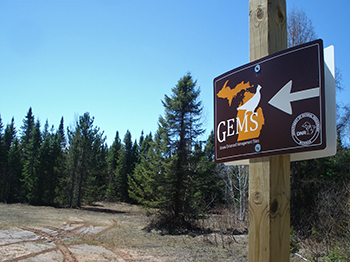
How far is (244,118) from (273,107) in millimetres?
201

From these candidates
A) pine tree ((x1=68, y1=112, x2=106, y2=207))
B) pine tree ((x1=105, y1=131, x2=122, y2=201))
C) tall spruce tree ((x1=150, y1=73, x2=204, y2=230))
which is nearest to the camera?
tall spruce tree ((x1=150, y1=73, x2=204, y2=230))

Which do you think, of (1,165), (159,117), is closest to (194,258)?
(159,117)

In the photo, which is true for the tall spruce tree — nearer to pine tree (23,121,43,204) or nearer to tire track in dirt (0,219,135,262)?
tire track in dirt (0,219,135,262)

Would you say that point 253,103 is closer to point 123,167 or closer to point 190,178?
point 190,178

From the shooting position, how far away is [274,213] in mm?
1496

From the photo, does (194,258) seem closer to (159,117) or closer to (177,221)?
(177,221)

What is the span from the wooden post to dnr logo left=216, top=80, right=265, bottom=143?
0.18m

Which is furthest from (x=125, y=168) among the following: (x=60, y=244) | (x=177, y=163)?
(x=60, y=244)

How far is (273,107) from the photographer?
60.5 inches

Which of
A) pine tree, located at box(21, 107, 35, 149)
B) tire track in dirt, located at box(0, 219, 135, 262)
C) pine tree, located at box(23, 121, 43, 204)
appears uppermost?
pine tree, located at box(21, 107, 35, 149)

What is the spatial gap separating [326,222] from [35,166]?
37.2 m

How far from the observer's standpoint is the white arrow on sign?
4.56ft

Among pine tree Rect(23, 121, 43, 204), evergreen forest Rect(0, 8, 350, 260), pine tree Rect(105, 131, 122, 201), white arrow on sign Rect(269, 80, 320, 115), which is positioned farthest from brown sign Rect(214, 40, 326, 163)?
pine tree Rect(105, 131, 122, 201)

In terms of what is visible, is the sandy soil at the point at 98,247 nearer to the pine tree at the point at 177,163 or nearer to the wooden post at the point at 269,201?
the pine tree at the point at 177,163
